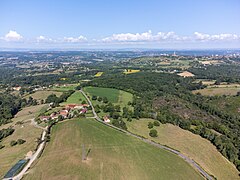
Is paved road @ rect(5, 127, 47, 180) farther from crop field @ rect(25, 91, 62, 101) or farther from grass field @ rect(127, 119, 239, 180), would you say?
crop field @ rect(25, 91, 62, 101)

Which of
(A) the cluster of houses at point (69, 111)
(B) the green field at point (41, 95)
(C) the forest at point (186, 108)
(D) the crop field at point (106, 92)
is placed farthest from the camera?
(B) the green field at point (41, 95)

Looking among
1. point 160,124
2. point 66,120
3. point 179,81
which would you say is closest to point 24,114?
point 66,120

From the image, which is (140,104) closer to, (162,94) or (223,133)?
(162,94)

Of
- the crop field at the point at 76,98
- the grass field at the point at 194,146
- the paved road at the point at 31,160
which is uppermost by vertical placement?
the paved road at the point at 31,160

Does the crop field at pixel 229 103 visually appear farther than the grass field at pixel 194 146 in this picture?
Yes

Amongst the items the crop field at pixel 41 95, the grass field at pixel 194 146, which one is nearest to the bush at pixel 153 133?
the grass field at pixel 194 146

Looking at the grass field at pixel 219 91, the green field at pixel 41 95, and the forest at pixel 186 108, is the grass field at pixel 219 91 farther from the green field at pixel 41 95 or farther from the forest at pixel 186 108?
the green field at pixel 41 95
